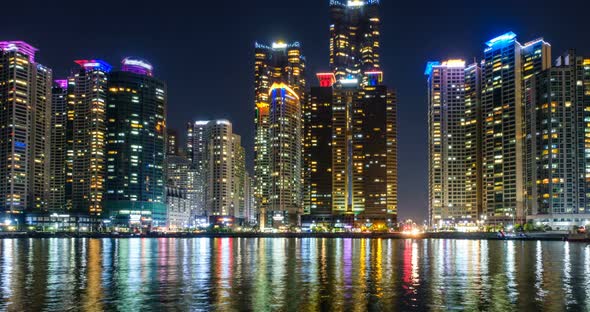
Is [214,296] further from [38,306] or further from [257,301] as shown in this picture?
[38,306]

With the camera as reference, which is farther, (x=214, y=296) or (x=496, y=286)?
(x=496, y=286)

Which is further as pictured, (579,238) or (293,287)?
(579,238)

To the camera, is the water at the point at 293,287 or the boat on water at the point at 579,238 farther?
the boat on water at the point at 579,238

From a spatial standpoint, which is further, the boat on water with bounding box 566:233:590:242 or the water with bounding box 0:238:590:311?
the boat on water with bounding box 566:233:590:242

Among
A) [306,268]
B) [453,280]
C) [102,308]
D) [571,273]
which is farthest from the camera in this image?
[306,268]

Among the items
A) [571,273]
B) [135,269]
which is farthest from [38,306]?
[571,273]

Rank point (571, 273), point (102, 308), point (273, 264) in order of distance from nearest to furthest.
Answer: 1. point (102, 308)
2. point (571, 273)
3. point (273, 264)

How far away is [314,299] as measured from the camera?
4422cm

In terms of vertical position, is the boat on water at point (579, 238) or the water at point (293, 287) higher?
the water at point (293, 287)

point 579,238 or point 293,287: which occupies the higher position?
point 293,287

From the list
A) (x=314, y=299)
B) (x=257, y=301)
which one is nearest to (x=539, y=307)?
(x=314, y=299)

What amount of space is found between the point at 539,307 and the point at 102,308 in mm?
29134

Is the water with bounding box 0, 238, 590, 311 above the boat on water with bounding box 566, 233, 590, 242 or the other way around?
above

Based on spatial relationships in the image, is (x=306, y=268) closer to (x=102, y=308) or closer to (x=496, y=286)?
(x=496, y=286)
